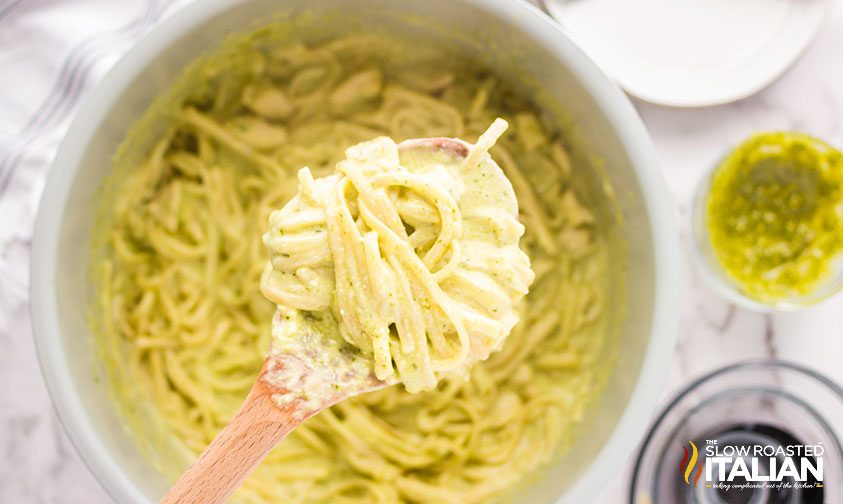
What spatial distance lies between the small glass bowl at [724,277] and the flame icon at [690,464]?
1.36 ft

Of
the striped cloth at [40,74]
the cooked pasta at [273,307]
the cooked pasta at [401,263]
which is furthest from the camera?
the striped cloth at [40,74]

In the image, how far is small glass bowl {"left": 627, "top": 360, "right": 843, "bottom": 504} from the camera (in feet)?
7.97

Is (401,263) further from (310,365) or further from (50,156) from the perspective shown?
(50,156)

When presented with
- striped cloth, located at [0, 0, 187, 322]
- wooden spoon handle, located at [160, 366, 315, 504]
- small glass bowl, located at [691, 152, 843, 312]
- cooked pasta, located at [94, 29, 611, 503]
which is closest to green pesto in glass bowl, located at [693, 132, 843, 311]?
small glass bowl, located at [691, 152, 843, 312]

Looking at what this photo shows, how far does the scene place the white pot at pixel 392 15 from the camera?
1.97 m

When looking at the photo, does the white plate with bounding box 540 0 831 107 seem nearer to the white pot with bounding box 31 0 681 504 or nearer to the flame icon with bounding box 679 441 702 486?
the white pot with bounding box 31 0 681 504

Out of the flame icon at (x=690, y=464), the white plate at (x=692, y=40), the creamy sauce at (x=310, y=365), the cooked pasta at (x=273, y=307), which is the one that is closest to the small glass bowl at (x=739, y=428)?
the flame icon at (x=690, y=464)

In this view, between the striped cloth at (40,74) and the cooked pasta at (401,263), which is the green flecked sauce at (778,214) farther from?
the striped cloth at (40,74)

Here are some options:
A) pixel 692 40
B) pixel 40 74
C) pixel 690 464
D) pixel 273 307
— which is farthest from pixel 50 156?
pixel 690 464

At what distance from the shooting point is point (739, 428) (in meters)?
2.56

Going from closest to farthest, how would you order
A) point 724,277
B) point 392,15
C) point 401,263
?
point 401,263 → point 392,15 → point 724,277

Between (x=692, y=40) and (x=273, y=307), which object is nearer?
(x=273, y=307)

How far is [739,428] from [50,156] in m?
1.97

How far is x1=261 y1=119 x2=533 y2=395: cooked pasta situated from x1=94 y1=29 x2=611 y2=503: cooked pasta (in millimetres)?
512
